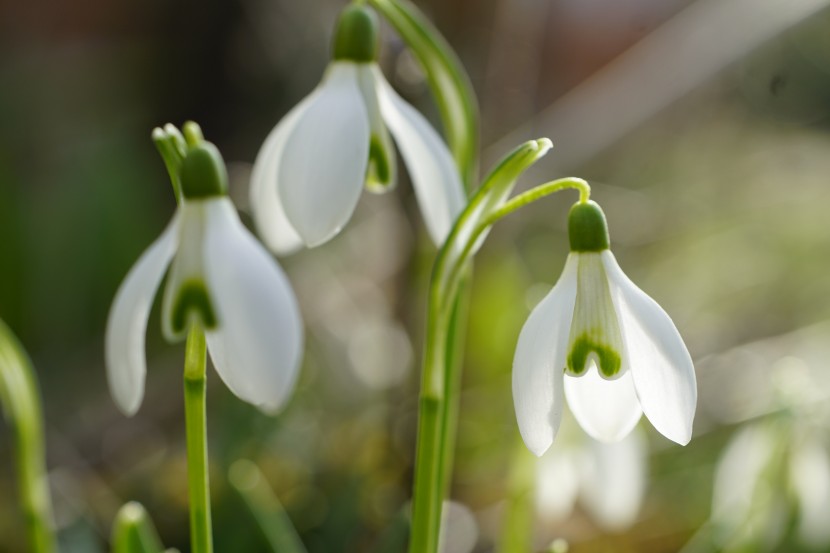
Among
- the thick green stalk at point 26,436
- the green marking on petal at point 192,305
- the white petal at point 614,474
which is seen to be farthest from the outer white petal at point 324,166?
the white petal at point 614,474

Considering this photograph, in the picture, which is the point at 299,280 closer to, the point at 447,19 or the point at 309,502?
the point at 309,502

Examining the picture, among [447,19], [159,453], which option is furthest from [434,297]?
[447,19]

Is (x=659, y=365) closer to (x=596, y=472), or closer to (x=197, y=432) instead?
(x=197, y=432)

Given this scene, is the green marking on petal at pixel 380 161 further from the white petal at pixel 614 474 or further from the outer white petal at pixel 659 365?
the white petal at pixel 614 474

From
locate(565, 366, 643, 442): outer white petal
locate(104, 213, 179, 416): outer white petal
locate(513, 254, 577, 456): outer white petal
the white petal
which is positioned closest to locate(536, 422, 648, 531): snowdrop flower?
the white petal

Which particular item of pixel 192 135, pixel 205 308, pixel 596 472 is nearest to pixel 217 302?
pixel 205 308

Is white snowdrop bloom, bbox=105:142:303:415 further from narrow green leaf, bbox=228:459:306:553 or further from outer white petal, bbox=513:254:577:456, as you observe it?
narrow green leaf, bbox=228:459:306:553
